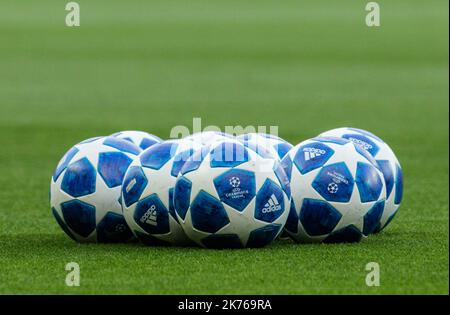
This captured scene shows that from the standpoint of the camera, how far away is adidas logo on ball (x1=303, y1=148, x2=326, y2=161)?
1208 cm

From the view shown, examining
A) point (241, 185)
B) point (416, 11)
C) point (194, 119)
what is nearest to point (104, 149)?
point (241, 185)

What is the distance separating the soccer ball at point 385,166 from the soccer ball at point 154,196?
2.29 m

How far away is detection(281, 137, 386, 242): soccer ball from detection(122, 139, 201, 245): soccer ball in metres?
1.25

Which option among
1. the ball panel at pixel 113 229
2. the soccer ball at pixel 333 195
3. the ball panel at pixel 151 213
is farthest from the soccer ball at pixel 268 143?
the ball panel at pixel 113 229

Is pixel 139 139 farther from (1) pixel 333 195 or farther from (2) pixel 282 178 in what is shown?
(1) pixel 333 195

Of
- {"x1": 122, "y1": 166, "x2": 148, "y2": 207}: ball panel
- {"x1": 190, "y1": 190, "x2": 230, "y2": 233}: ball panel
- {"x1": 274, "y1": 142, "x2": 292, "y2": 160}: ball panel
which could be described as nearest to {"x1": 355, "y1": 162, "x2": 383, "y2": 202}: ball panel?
{"x1": 274, "y1": 142, "x2": 292, "y2": 160}: ball panel

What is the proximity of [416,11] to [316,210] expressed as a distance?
76.8m

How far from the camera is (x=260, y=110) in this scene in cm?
3344

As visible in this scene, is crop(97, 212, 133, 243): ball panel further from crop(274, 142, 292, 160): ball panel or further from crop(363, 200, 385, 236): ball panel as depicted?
crop(363, 200, 385, 236): ball panel

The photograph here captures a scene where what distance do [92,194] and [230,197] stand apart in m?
1.87

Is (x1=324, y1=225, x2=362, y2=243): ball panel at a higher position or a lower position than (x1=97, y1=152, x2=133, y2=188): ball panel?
lower

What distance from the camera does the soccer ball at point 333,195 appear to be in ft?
39.0

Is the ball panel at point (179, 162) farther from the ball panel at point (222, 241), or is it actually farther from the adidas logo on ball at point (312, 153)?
the adidas logo on ball at point (312, 153)
